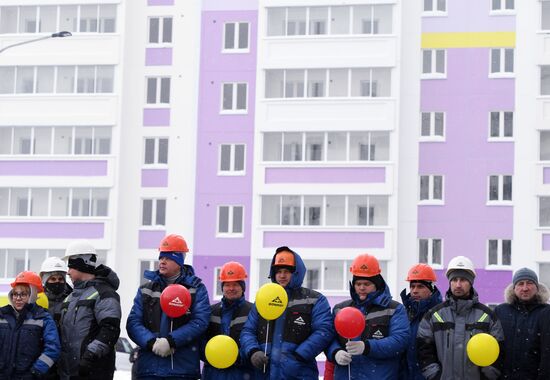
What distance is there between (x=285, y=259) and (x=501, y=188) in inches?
1563

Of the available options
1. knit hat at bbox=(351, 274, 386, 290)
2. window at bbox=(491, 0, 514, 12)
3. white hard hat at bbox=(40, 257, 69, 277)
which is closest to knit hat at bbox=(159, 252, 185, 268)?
knit hat at bbox=(351, 274, 386, 290)

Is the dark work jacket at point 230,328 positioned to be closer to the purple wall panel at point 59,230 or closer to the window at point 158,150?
the purple wall panel at point 59,230

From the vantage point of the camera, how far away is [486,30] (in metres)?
51.0

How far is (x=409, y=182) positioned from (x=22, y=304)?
39798 millimetres

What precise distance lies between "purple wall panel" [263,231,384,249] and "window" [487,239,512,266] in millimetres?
4674

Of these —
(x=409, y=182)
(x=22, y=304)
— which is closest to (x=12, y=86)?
(x=409, y=182)

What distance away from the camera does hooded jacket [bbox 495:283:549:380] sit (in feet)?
37.6

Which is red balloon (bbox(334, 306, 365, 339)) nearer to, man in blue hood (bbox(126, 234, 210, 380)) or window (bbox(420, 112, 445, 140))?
man in blue hood (bbox(126, 234, 210, 380))

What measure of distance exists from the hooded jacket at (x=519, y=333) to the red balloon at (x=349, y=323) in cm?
148

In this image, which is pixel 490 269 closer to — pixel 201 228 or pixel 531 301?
pixel 201 228

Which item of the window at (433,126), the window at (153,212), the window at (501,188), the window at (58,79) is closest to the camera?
the window at (501,188)

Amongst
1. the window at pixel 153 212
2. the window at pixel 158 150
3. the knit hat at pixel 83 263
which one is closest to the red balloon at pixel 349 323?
the knit hat at pixel 83 263

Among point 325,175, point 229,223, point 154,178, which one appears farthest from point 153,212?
point 325,175

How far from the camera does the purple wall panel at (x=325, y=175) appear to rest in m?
50.2
